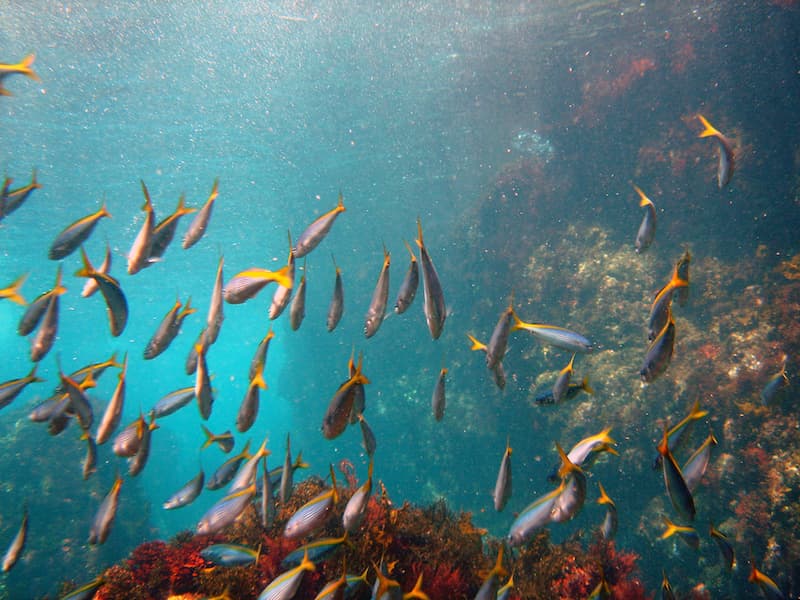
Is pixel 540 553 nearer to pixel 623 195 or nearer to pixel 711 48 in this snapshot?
pixel 623 195

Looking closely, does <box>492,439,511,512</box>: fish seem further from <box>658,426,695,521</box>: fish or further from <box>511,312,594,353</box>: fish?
<box>658,426,695,521</box>: fish

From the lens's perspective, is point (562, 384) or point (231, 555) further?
point (562, 384)

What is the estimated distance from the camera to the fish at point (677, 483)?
2.48 meters

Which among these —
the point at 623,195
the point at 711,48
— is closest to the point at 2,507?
the point at 623,195

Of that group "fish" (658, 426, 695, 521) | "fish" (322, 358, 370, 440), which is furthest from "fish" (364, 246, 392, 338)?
"fish" (658, 426, 695, 521)

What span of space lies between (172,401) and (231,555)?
5.58 ft

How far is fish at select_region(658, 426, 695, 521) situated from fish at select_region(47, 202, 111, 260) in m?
5.01

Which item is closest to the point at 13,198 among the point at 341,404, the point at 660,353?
the point at 341,404

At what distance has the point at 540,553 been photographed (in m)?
5.07

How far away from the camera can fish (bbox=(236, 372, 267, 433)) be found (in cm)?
356

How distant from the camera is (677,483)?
2543mm

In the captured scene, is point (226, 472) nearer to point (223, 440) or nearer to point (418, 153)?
point (223, 440)

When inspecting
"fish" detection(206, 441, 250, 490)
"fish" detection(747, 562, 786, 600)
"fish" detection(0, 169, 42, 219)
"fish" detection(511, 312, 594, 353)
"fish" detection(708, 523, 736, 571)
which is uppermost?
"fish" detection(0, 169, 42, 219)

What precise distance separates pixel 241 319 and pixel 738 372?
206ft
